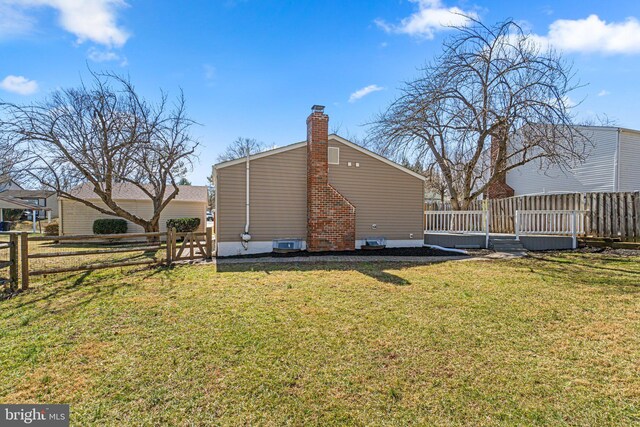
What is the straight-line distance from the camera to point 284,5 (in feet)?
31.1

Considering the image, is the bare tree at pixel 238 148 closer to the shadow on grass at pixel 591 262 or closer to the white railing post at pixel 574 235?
the white railing post at pixel 574 235

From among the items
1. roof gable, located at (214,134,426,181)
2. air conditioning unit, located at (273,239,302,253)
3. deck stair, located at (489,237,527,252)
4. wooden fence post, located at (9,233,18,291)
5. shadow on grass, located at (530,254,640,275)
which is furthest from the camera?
deck stair, located at (489,237,527,252)

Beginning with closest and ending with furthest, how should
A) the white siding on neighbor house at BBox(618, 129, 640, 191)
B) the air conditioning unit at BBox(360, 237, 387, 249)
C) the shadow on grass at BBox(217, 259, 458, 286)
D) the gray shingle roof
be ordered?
the shadow on grass at BBox(217, 259, 458, 286) → the air conditioning unit at BBox(360, 237, 387, 249) → the white siding on neighbor house at BBox(618, 129, 640, 191) → the gray shingle roof

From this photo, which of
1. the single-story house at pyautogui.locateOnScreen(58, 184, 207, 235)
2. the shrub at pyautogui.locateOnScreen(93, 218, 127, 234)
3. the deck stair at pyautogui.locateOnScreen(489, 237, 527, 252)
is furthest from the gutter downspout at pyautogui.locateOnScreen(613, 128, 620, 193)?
the shrub at pyautogui.locateOnScreen(93, 218, 127, 234)

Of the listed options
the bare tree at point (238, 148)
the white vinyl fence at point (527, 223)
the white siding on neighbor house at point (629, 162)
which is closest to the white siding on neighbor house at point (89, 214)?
the white vinyl fence at point (527, 223)

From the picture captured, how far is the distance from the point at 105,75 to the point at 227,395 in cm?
1360

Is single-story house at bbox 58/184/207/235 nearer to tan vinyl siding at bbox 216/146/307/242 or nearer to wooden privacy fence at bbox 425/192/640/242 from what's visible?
tan vinyl siding at bbox 216/146/307/242

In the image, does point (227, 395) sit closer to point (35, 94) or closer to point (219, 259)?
point (219, 259)

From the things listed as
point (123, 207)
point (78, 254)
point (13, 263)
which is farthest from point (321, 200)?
point (123, 207)

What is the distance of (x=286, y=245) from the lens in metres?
10.9

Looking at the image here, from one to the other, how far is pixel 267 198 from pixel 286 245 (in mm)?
1798

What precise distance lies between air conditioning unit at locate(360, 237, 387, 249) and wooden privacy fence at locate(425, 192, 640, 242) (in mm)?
6458

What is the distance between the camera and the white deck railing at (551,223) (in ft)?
39.5

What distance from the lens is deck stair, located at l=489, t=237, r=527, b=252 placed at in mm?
11884
